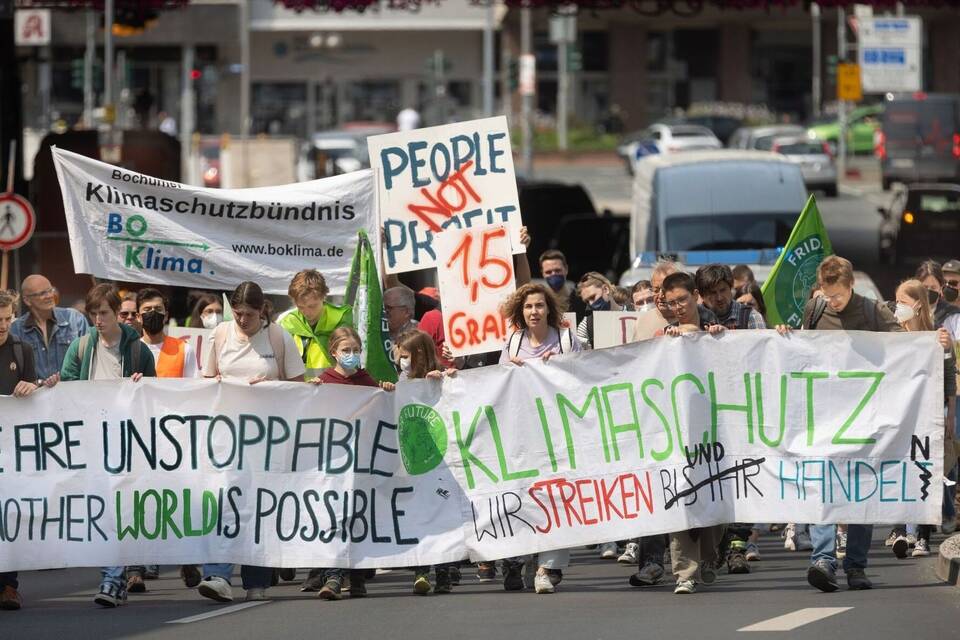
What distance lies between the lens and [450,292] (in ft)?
38.6

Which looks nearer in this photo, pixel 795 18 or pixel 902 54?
pixel 902 54

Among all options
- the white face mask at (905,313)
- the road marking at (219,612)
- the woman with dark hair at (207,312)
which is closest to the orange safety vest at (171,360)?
the road marking at (219,612)

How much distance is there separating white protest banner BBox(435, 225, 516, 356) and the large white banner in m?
1.44

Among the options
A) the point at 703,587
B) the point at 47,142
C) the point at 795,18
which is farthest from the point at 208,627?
the point at 795,18

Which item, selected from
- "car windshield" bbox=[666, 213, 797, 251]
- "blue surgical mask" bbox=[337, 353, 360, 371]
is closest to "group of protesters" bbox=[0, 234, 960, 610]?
"blue surgical mask" bbox=[337, 353, 360, 371]

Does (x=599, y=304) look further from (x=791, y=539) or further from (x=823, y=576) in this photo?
(x=823, y=576)

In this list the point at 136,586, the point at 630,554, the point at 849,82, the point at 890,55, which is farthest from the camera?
the point at 849,82

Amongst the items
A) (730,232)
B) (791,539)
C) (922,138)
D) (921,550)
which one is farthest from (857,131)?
(921,550)

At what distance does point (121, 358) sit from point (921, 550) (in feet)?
15.7

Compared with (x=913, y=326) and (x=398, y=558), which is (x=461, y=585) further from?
(x=913, y=326)

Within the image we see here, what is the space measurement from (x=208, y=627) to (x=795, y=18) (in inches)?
2280

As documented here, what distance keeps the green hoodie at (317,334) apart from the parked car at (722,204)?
8653mm

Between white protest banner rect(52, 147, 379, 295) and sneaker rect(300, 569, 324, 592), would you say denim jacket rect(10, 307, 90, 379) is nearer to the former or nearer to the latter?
white protest banner rect(52, 147, 379, 295)

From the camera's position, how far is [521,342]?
10.4m
